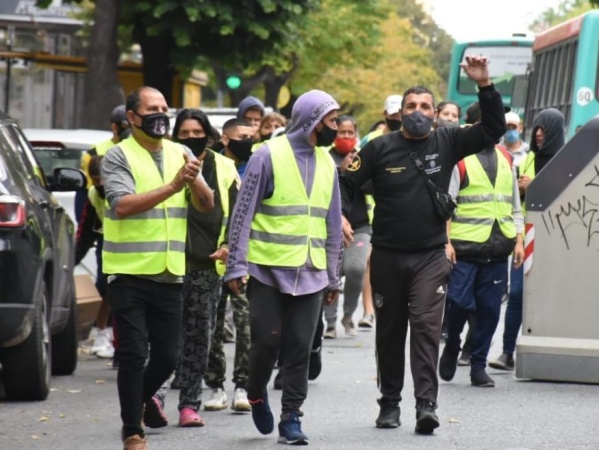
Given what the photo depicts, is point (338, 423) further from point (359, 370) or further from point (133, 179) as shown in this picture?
point (359, 370)

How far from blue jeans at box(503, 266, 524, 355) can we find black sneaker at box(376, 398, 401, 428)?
3095mm

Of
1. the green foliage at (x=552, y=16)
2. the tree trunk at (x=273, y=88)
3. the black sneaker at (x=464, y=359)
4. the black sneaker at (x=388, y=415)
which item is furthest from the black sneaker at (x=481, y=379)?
the green foliage at (x=552, y=16)

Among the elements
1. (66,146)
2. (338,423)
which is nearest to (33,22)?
(66,146)

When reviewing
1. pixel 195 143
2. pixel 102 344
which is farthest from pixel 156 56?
pixel 195 143

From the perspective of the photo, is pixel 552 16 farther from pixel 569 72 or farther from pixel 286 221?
pixel 286 221

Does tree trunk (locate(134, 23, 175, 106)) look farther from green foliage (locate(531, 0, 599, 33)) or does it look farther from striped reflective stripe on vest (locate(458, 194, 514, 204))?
green foliage (locate(531, 0, 599, 33))

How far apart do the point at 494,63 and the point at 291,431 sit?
98.9 feet

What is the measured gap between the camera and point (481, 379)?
1141cm

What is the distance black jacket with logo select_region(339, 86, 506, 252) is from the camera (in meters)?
9.39

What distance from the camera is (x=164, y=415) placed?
9375 millimetres

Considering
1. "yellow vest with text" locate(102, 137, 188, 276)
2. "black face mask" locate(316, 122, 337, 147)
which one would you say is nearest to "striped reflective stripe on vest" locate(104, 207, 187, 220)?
"yellow vest with text" locate(102, 137, 188, 276)

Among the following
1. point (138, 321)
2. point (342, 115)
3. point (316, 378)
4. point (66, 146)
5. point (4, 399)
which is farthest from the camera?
point (66, 146)

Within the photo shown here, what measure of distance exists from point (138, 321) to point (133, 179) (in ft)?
2.23

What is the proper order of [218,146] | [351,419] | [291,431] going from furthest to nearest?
[218,146] < [351,419] < [291,431]
